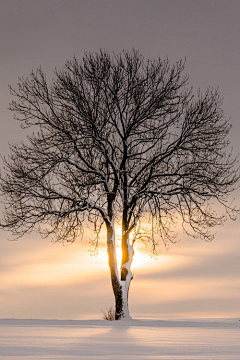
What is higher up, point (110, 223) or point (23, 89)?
point (23, 89)

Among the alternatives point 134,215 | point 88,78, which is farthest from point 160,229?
point 88,78

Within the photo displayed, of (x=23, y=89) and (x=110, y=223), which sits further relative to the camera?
(x=23, y=89)

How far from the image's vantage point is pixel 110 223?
1684cm

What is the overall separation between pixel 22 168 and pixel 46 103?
2621 millimetres

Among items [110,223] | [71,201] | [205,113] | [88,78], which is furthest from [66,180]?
[205,113]

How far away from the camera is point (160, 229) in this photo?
17672mm

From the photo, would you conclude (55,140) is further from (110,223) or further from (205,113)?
(205,113)

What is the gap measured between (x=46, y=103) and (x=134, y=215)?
5381 millimetres

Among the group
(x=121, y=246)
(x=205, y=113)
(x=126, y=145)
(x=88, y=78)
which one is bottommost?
(x=121, y=246)

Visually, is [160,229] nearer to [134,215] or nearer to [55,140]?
[134,215]

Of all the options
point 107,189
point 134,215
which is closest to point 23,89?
point 107,189

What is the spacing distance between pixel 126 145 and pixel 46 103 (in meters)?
3.44

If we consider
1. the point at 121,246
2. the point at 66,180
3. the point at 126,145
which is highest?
the point at 126,145

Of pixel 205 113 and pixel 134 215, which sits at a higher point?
pixel 205 113
